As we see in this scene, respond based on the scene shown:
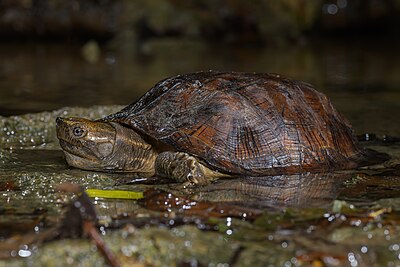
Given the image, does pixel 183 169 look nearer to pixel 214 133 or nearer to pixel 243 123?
pixel 214 133

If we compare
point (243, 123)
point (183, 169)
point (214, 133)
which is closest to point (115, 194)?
point (183, 169)

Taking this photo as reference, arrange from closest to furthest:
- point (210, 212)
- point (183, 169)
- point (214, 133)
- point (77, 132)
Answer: point (210, 212)
point (183, 169)
point (214, 133)
point (77, 132)

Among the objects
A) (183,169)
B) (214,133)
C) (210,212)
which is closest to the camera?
(210,212)

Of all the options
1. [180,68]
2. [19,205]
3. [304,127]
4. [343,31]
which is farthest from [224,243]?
[343,31]

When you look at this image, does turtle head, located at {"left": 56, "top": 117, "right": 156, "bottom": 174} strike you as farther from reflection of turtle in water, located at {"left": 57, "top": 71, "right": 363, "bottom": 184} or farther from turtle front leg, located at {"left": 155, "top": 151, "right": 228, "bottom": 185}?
turtle front leg, located at {"left": 155, "top": 151, "right": 228, "bottom": 185}

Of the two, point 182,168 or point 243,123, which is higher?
point 243,123

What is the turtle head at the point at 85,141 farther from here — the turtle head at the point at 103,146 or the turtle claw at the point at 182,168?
the turtle claw at the point at 182,168
